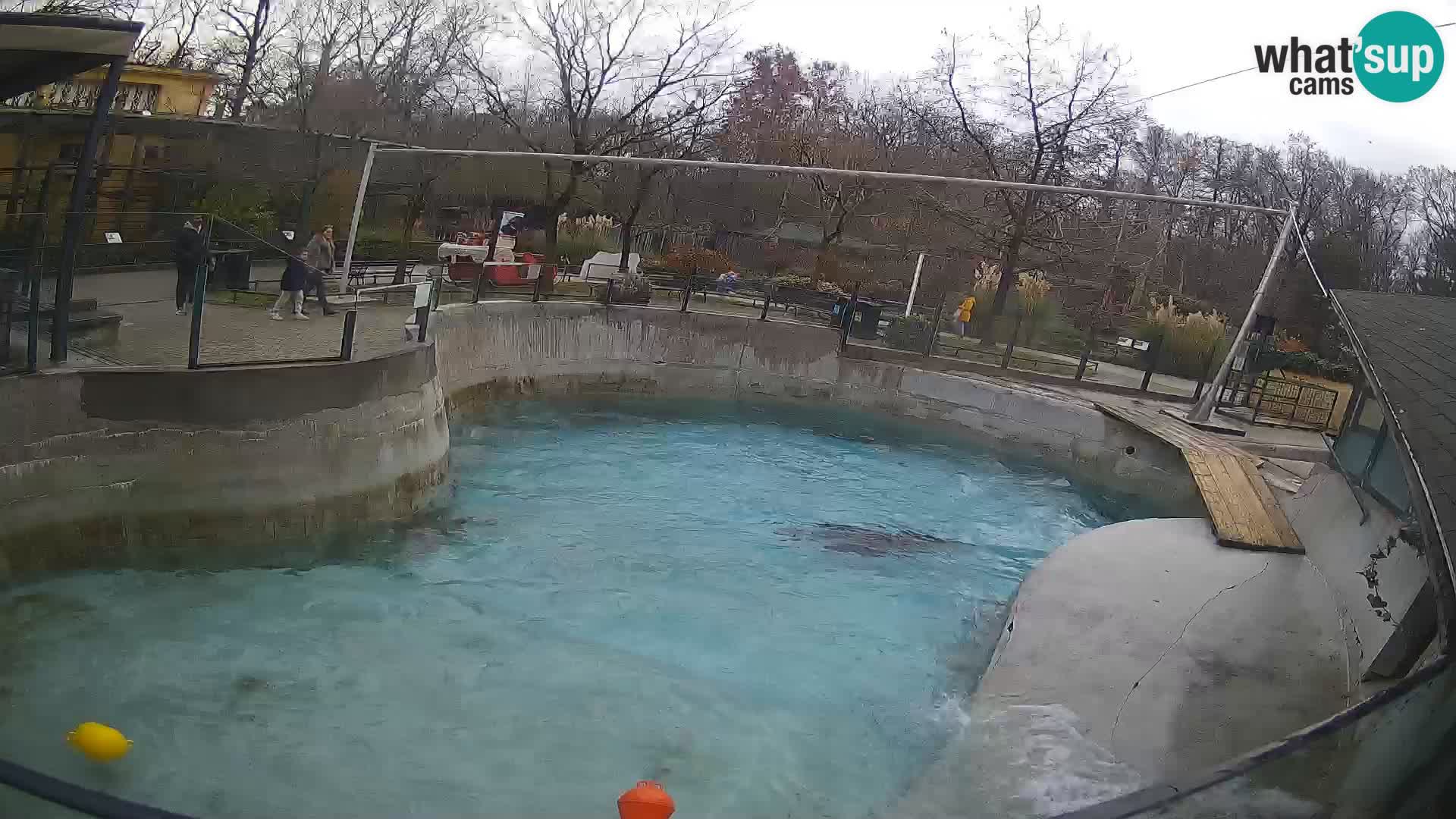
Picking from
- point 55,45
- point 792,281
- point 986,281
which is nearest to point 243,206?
point 55,45

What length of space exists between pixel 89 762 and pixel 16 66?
550cm

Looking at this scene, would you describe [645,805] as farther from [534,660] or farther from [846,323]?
[846,323]

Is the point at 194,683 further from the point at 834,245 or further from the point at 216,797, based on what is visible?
the point at 834,245

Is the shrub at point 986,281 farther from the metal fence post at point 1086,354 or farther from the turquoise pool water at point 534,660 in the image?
the turquoise pool water at point 534,660

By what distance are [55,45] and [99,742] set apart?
506cm

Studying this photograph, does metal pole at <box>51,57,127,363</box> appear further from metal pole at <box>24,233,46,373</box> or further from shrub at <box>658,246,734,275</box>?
shrub at <box>658,246,734,275</box>

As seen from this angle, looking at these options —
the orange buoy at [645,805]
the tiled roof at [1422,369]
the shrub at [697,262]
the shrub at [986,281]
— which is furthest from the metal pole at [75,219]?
the shrub at [986,281]

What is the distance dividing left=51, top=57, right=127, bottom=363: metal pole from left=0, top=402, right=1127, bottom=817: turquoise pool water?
6.72 feet

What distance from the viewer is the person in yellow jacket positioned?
2275 centimetres

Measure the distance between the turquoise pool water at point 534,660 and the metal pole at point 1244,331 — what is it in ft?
15.7

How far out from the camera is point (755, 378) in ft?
69.8

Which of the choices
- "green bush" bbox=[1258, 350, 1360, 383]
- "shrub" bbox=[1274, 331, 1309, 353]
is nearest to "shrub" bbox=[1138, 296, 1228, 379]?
"shrub" bbox=[1274, 331, 1309, 353]

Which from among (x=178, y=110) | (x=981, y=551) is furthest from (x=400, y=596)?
(x=178, y=110)

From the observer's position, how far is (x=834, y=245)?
2975 cm
